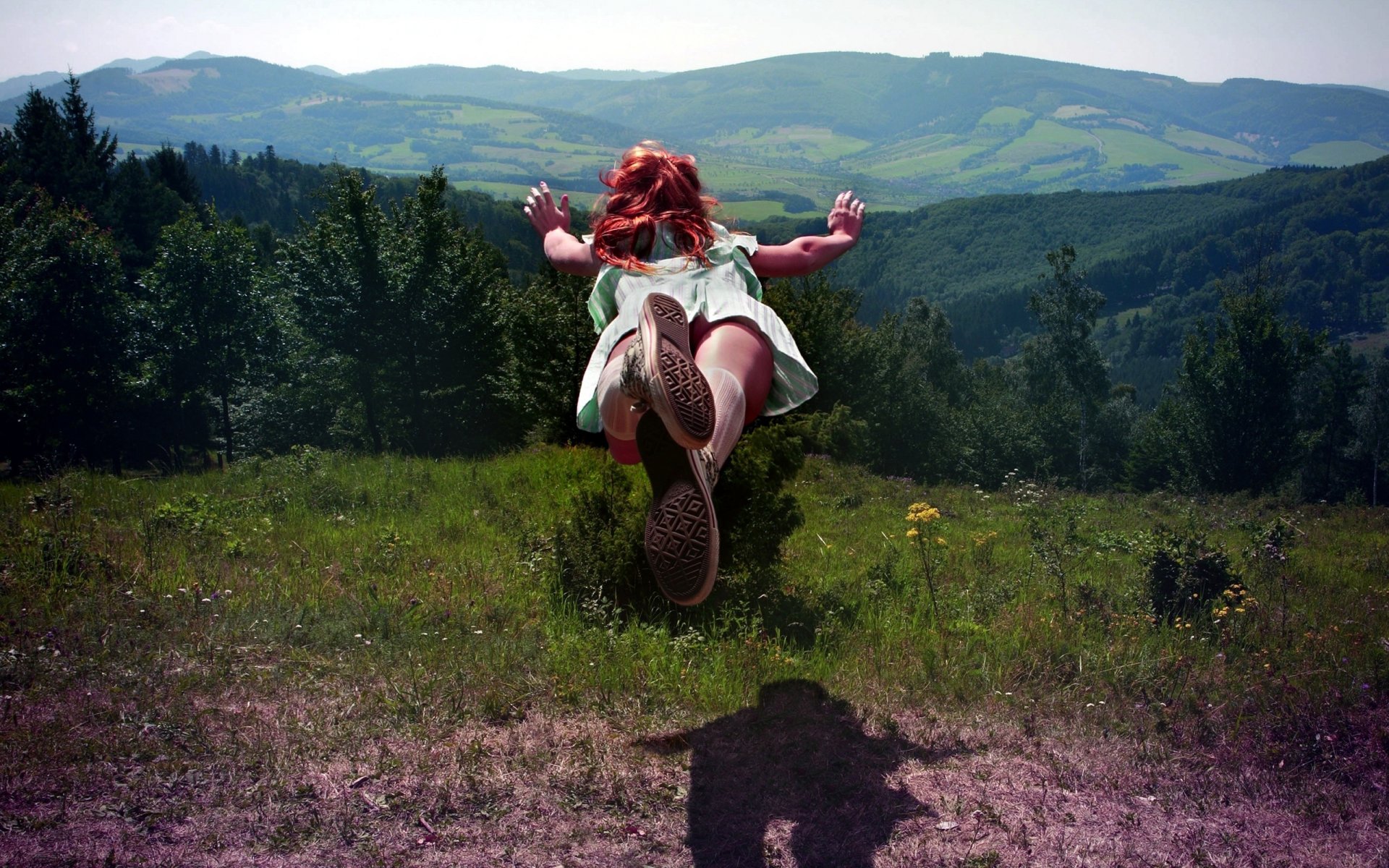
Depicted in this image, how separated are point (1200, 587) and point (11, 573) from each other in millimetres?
6056

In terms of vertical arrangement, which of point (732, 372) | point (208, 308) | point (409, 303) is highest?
point (732, 372)

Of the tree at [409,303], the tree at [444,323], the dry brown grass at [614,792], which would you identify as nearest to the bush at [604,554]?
the dry brown grass at [614,792]

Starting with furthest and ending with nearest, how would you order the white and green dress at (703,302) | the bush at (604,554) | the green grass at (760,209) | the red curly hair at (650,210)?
the green grass at (760,209)
the bush at (604,554)
the red curly hair at (650,210)
the white and green dress at (703,302)

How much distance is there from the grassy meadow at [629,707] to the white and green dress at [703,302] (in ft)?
3.82

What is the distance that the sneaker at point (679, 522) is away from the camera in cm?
286

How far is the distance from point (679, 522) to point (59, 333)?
38.1 metres

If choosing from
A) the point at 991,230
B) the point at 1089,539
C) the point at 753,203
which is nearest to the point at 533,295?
the point at 1089,539

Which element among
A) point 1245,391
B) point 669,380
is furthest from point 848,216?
point 1245,391

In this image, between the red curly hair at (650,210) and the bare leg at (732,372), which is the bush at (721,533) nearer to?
the bare leg at (732,372)

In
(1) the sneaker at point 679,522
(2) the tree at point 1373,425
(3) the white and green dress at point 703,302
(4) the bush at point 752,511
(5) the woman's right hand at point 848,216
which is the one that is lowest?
(2) the tree at point 1373,425

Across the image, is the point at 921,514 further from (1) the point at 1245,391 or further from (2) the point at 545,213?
(1) the point at 1245,391

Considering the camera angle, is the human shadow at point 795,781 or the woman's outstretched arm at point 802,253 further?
the woman's outstretched arm at point 802,253

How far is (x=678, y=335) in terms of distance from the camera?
3.01 meters

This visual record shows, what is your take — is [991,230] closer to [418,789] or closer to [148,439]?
[148,439]
